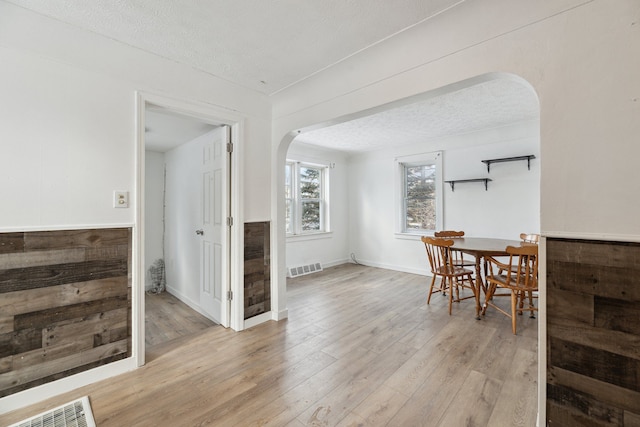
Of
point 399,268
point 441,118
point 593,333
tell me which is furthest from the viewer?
point 399,268

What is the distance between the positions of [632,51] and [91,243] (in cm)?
324

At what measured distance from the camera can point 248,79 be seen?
256cm

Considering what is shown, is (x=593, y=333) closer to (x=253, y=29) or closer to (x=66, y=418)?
(x=253, y=29)

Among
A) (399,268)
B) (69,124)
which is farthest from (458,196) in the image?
Result: (69,124)

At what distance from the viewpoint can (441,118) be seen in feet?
12.2

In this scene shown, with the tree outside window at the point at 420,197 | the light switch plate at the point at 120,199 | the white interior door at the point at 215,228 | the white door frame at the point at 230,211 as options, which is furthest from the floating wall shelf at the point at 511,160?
the light switch plate at the point at 120,199

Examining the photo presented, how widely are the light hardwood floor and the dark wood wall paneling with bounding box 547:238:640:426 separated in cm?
39

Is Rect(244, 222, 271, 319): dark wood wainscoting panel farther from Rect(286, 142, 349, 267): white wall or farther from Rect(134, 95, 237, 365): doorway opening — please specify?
Rect(286, 142, 349, 267): white wall

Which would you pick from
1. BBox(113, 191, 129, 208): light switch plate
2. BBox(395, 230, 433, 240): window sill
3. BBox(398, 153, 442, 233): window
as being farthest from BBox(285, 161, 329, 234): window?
BBox(113, 191, 129, 208): light switch plate

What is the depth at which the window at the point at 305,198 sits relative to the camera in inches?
207

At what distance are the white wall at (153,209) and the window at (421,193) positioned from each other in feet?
13.9

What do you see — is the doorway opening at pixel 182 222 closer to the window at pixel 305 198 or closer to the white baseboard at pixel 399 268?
the window at pixel 305 198

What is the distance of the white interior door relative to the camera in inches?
109

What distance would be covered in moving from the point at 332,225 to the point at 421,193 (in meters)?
1.91
